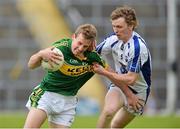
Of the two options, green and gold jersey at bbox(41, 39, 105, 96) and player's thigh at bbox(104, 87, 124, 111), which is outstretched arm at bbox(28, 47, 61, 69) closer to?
green and gold jersey at bbox(41, 39, 105, 96)

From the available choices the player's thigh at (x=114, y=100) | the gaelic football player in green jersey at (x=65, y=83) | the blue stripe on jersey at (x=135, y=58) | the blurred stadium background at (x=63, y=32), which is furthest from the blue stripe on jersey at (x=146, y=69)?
the blurred stadium background at (x=63, y=32)

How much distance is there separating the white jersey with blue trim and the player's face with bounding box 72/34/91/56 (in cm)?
82

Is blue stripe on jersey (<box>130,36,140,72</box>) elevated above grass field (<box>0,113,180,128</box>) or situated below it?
above

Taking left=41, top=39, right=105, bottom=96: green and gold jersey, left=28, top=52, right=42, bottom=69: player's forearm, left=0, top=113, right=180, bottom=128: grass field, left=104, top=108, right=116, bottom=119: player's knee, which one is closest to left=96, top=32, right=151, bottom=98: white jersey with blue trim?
left=104, top=108, right=116, bottom=119: player's knee

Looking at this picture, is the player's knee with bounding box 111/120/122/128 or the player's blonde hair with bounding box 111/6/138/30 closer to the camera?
the player's blonde hair with bounding box 111/6/138/30

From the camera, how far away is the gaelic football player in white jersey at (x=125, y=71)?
1001 centimetres

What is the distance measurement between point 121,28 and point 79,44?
0.80 metres

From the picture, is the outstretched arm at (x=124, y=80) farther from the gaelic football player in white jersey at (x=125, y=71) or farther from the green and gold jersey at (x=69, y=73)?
the green and gold jersey at (x=69, y=73)

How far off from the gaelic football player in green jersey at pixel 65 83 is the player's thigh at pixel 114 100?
0.85 meters

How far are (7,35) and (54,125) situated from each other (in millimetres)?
14827

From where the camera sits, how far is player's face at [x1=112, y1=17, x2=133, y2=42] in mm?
9984

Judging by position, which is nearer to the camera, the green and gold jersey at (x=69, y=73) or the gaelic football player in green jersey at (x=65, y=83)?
the gaelic football player in green jersey at (x=65, y=83)

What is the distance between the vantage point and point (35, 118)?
9.42 m

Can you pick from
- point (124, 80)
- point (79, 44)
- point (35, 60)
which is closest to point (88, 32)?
point (79, 44)
